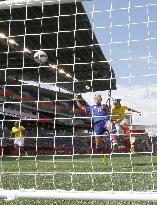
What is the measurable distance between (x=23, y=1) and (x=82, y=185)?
6.41 feet

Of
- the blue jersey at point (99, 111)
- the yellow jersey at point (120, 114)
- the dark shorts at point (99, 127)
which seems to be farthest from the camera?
the dark shorts at point (99, 127)

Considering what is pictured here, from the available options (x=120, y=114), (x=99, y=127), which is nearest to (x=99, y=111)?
(x=99, y=127)

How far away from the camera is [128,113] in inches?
164

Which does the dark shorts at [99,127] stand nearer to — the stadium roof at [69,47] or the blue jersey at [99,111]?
the blue jersey at [99,111]

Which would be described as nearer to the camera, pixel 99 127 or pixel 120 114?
pixel 120 114

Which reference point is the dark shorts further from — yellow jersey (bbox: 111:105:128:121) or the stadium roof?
yellow jersey (bbox: 111:105:128:121)

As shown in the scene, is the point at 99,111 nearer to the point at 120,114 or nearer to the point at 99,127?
the point at 99,127

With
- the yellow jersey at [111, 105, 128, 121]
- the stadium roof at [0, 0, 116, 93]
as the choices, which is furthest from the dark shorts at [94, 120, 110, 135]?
the yellow jersey at [111, 105, 128, 121]

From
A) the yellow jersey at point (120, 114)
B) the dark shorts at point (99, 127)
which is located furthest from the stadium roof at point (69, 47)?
the dark shorts at point (99, 127)

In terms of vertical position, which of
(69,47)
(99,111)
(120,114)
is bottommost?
(120,114)

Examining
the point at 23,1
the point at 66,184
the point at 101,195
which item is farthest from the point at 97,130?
the point at 101,195

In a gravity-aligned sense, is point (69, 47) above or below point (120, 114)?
above

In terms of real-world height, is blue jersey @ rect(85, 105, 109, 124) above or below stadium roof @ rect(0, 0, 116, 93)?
below

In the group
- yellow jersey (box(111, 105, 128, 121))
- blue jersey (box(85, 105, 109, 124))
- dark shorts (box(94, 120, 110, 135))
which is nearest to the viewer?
yellow jersey (box(111, 105, 128, 121))
